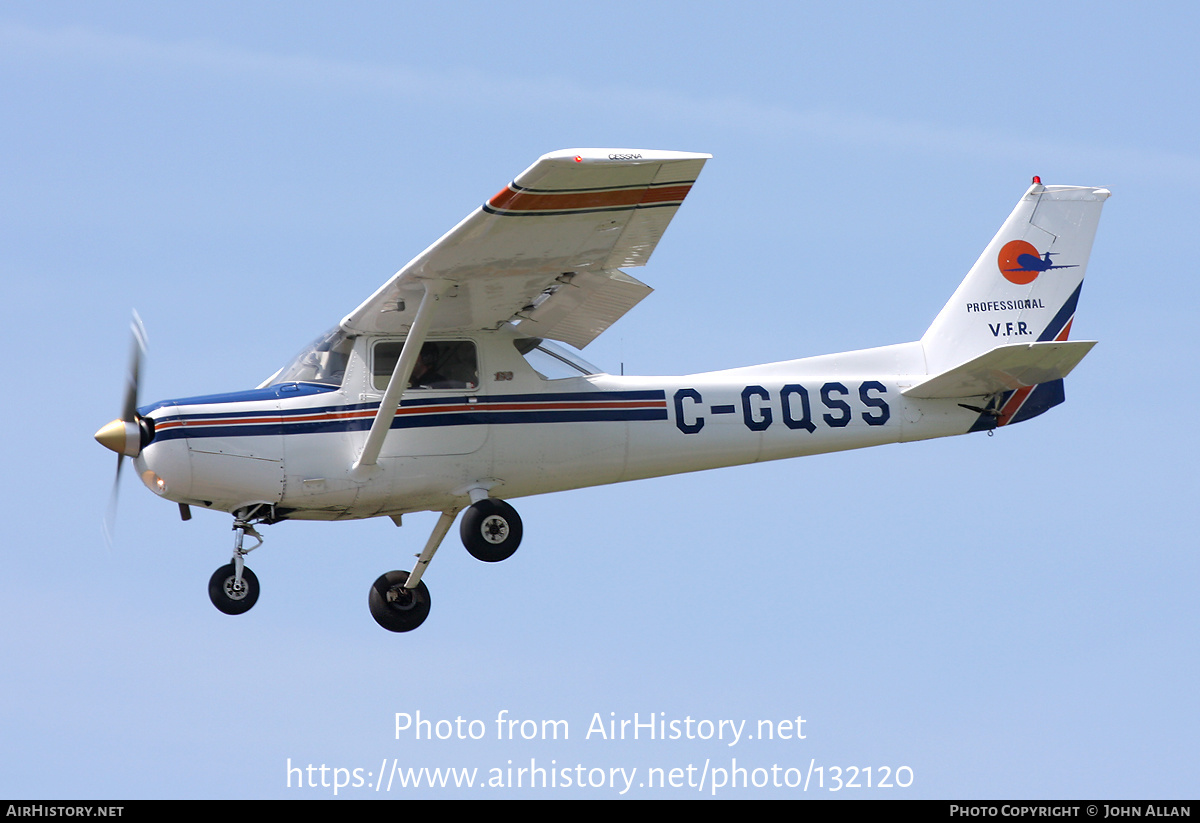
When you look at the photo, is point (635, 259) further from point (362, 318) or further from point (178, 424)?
point (178, 424)

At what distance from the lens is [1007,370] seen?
15.9 m

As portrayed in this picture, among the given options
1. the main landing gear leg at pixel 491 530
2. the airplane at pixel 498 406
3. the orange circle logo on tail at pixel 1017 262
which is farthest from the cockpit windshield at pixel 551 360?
the orange circle logo on tail at pixel 1017 262

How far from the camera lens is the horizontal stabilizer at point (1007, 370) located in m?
15.3

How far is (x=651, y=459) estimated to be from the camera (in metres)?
15.6

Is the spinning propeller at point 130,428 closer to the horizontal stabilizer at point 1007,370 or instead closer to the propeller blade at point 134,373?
the propeller blade at point 134,373

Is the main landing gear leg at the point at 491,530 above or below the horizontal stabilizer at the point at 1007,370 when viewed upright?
below

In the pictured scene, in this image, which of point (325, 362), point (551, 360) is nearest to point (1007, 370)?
point (551, 360)

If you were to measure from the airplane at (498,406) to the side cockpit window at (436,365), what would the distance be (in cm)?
1

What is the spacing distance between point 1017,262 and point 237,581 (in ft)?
26.2

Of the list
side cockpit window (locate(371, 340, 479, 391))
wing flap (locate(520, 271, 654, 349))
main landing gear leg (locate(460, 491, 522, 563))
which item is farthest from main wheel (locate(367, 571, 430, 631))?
wing flap (locate(520, 271, 654, 349))

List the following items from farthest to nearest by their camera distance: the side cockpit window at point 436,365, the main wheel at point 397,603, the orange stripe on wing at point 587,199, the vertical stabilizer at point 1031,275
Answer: the vertical stabilizer at point 1031,275, the main wheel at point 397,603, the side cockpit window at point 436,365, the orange stripe on wing at point 587,199

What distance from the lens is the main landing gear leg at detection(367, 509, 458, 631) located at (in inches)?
638

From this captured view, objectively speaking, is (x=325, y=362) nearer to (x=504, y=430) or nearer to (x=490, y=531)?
(x=504, y=430)
